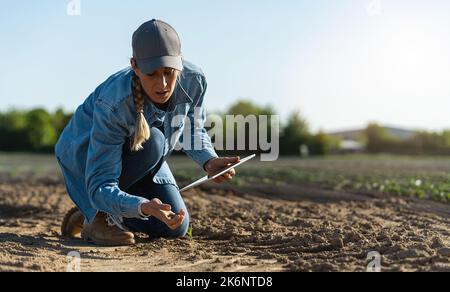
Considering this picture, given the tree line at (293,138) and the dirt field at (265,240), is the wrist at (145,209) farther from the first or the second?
the tree line at (293,138)

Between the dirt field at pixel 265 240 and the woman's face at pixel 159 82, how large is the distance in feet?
3.24

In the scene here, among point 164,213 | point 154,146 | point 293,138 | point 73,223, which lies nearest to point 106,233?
point 73,223

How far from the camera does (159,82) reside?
344cm

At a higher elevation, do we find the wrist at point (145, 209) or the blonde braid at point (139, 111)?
the blonde braid at point (139, 111)

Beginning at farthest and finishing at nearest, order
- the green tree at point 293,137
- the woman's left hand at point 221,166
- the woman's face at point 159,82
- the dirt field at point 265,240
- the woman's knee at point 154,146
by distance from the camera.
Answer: the green tree at point 293,137 < the woman's left hand at point 221,166 < the woman's knee at point 154,146 < the woman's face at point 159,82 < the dirt field at point 265,240

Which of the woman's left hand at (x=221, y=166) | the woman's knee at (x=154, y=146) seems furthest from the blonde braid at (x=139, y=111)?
the woman's left hand at (x=221, y=166)

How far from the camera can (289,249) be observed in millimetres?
3680

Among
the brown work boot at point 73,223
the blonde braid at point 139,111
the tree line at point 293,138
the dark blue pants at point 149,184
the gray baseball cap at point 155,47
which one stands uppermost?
the gray baseball cap at point 155,47

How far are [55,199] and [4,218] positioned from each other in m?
1.82

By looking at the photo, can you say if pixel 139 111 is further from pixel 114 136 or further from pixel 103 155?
pixel 103 155

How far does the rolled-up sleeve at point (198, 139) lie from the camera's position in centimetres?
423

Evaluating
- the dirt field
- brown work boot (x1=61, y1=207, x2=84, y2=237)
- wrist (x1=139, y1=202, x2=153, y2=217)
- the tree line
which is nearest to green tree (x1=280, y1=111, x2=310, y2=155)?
the tree line
